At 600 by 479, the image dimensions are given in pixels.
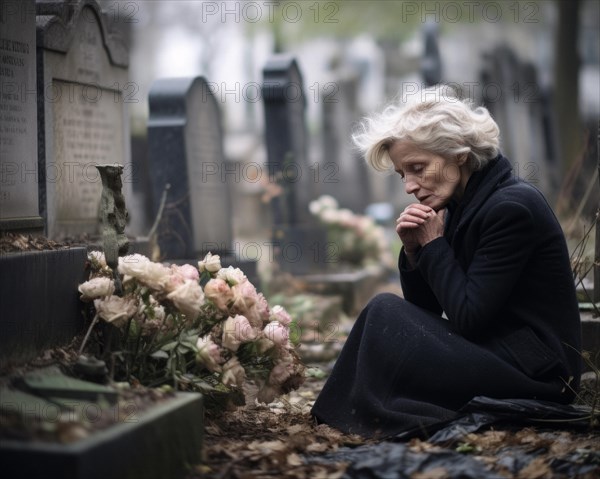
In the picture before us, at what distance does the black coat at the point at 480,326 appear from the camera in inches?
136

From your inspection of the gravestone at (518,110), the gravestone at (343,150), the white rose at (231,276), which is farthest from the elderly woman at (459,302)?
the gravestone at (343,150)

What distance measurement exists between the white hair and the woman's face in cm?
3

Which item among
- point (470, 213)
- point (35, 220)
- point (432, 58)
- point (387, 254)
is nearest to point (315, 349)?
point (35, 220)

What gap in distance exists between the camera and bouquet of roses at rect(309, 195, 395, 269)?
10203mm

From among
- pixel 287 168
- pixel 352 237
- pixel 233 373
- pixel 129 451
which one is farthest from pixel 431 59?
pixel 129 451

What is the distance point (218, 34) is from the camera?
33906mm

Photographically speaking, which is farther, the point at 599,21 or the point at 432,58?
the point at 599,21

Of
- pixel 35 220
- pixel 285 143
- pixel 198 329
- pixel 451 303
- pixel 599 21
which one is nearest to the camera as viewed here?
pixel 451 303

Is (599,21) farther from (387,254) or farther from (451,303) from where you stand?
(451,303)

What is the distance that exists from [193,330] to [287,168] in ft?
19.8

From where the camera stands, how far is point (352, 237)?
34.1 ft

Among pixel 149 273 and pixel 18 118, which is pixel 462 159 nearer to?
pixel 149 273

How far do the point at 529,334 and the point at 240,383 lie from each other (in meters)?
1.18

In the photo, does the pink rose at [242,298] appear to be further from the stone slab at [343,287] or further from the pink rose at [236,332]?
the stone slab at [343,287]
